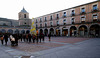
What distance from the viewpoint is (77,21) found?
25.7 meters

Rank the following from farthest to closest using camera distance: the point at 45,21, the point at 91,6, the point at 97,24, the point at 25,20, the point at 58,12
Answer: the point at 25,20
the point at 45,21
the point at 58,12
the point at 91,6
the point at 97,24

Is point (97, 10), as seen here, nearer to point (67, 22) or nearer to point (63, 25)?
point (67, 22)

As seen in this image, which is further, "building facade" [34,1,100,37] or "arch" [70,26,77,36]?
"arch" [70,26,77,36]

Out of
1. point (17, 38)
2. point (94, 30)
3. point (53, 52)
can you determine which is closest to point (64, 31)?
point (94, 30)

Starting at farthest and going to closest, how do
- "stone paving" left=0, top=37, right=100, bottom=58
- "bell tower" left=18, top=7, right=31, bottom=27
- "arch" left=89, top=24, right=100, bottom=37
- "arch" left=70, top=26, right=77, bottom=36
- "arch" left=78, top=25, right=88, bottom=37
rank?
1. "bell tower" left=18, top=7, right=31, bottom=27
2. "arch" left=70, top=26, right=77, bottom=36
3. "arch" left=78, top=25, right=88, bottom=37
4. "arch" left=89, top=24, right=100, bottom=37
5. "stone paving" left=0, top=37, right=100, bottom=58

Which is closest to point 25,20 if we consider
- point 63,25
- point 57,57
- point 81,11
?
point 63,25

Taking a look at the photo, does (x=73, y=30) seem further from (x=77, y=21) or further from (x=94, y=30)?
(x=94, y=30)

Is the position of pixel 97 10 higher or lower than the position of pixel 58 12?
lower

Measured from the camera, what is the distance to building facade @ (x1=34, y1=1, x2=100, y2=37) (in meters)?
22.1

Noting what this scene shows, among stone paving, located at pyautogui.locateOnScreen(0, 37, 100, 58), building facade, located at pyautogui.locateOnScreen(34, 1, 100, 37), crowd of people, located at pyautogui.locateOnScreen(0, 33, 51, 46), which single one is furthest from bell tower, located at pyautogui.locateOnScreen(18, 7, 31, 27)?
stone paving, located at pyautogui.locateOnScreen(0, 37, 100, 58)

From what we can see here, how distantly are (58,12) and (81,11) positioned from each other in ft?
32.0

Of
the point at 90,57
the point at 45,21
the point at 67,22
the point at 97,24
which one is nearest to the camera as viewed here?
the point at 90,57

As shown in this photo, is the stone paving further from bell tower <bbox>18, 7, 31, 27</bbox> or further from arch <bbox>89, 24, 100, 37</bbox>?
bell tower <bbox>18, 7, 31, 27</bbox>

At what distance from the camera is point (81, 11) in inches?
984
